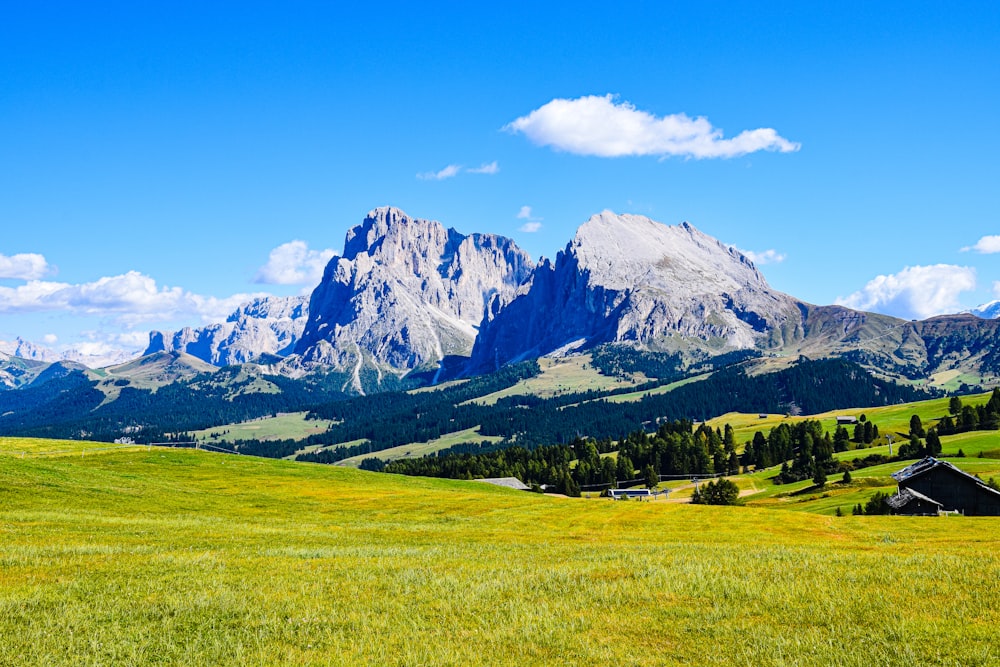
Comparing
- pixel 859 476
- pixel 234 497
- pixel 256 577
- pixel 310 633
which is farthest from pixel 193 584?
pixel 859 476

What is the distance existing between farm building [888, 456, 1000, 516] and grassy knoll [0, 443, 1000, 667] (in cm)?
5339

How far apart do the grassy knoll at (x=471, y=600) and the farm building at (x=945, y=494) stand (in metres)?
53.4

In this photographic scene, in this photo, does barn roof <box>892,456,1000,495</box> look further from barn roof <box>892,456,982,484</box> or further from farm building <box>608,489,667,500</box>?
farm building <box>608,489,667,500</box>

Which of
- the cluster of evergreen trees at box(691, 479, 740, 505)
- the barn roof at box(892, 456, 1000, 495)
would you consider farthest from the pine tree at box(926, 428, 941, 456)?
the barn roof at box(892, 456, 1000, 495)

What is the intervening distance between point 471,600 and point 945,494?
9095 centimetres

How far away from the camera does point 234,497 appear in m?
67.6

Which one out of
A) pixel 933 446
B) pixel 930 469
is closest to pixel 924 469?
pixel 930 469

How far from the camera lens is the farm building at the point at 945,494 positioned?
86750 millimetres

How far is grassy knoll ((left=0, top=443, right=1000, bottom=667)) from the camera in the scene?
14430 mm

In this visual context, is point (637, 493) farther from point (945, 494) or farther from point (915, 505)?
point (915, 505)

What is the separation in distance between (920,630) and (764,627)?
3123mm

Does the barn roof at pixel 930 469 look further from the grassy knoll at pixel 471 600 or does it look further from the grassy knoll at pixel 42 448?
the grassy knoll at pixel 42 448

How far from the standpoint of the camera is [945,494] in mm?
88375

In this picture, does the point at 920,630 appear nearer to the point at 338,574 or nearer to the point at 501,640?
the point at 501,640
